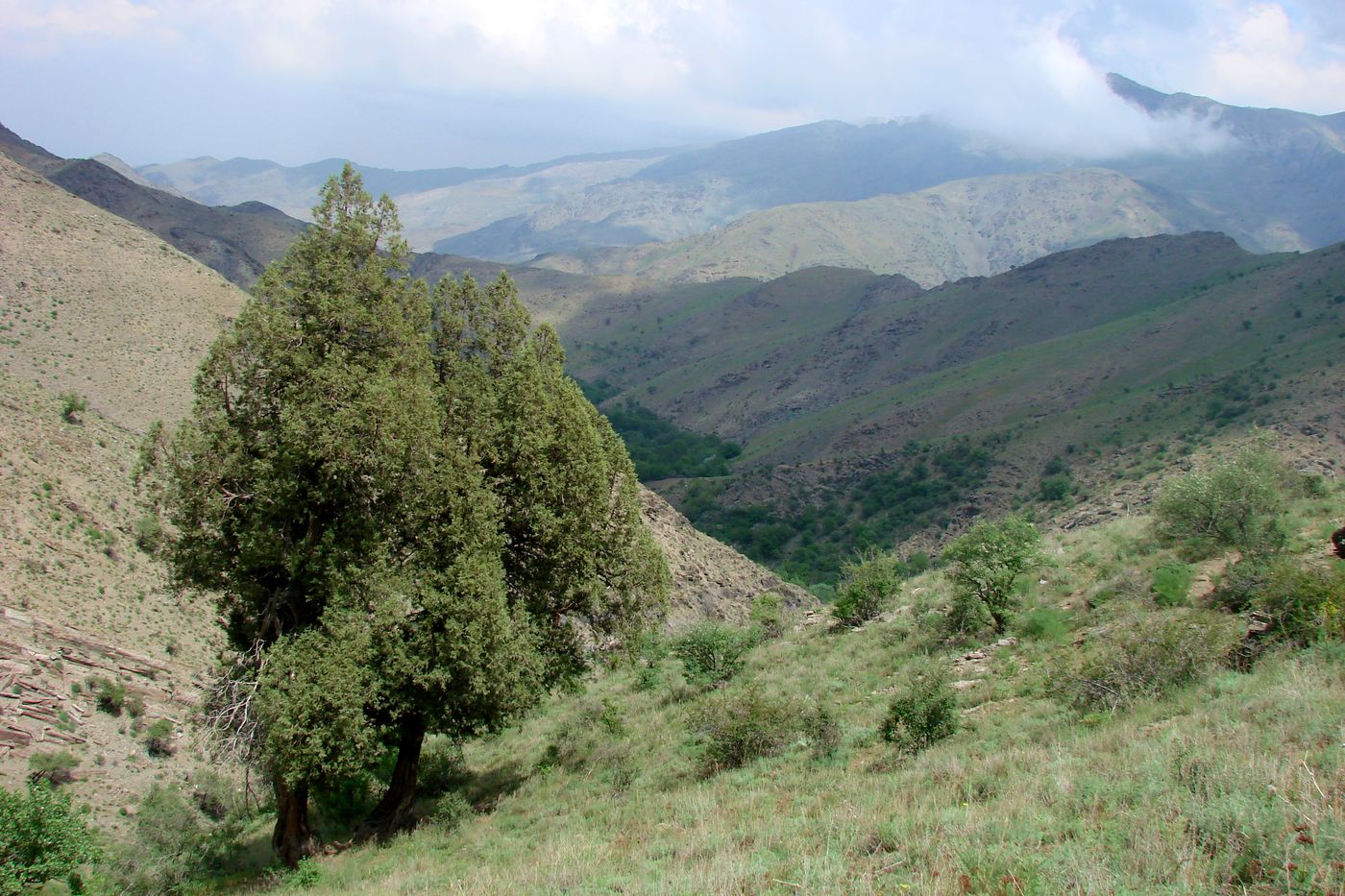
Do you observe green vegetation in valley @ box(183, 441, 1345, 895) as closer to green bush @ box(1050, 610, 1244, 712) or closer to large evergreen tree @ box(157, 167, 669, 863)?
green bush @ box(1050, 610, 1244, 712)

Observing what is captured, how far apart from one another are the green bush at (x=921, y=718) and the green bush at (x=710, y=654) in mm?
7735

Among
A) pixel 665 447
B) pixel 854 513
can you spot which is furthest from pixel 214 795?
pixel 665 447

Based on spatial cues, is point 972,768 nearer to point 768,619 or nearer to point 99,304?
point 768,619

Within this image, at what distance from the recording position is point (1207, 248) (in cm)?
11344

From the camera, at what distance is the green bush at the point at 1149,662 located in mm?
10141

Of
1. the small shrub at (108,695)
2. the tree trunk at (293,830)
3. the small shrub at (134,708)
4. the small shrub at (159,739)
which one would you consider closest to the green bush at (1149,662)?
the tree trunk at (293,830)

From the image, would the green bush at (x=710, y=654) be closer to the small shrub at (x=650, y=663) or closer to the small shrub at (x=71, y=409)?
the small shrub at (x=650, y=663)

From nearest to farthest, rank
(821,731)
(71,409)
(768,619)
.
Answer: (821,731) < (768,619) < (71,409)

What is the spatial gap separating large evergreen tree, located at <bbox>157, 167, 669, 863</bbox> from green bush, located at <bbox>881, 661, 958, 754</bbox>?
538cm

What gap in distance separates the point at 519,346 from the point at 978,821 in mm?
10832

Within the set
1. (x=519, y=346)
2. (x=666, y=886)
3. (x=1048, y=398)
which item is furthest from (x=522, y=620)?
(x=1048, y=398)

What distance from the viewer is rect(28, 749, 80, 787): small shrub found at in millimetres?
19878

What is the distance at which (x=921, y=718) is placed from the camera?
10.6 m

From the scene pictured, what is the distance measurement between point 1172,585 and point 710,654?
9.36m
